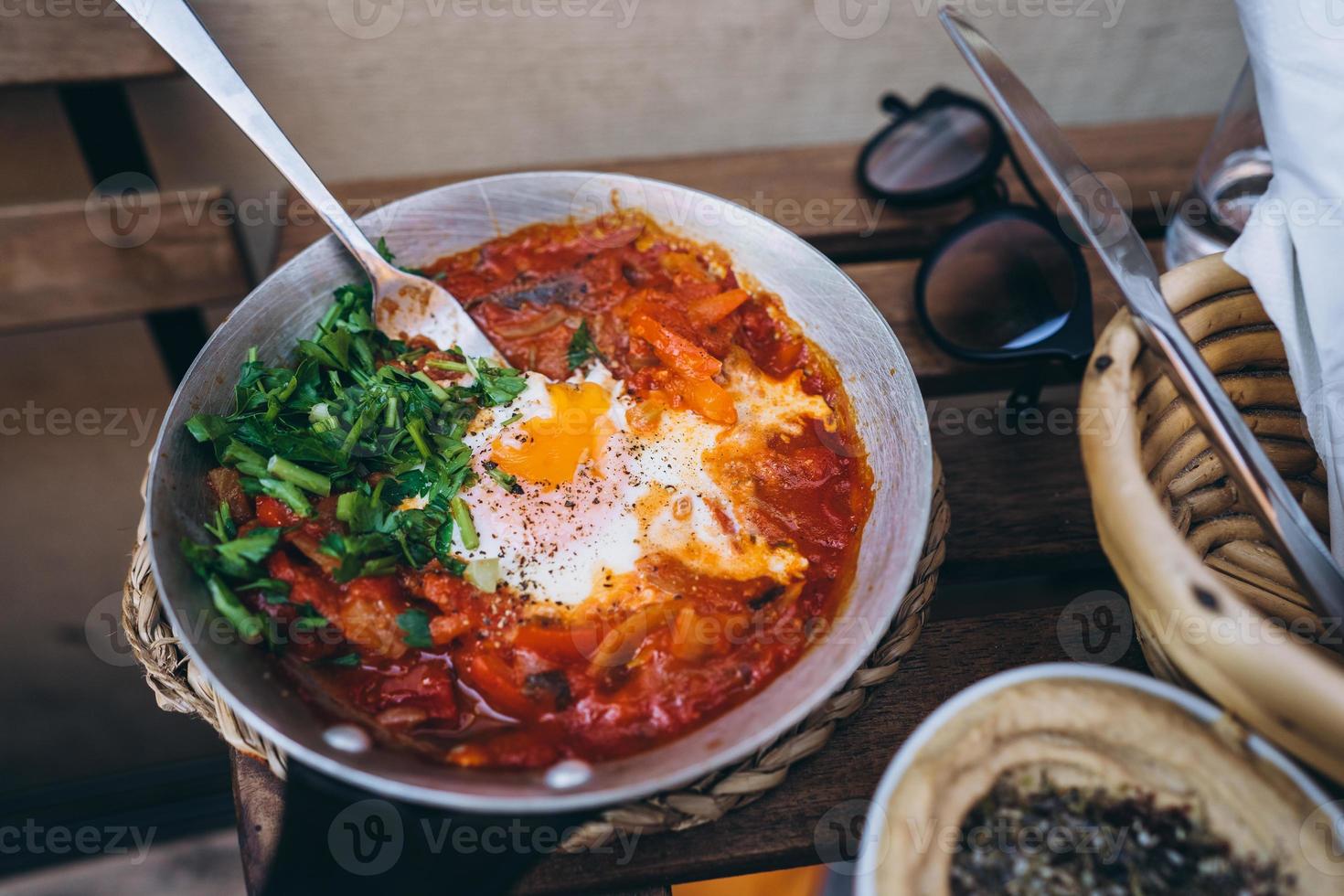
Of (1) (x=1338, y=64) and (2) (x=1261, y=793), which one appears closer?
(2) (x=1261, y=793)

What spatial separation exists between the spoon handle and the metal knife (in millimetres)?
1688

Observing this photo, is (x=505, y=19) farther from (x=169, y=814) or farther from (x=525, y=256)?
(x=169, y=814)

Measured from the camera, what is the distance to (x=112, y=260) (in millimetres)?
3006

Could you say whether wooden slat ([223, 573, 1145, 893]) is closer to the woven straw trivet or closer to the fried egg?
the woven straw trivet

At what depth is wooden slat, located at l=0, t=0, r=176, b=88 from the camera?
2.58 m

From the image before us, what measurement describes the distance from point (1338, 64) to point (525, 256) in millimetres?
2039

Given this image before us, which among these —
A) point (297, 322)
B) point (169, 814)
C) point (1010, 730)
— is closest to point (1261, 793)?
point (1010, 730)

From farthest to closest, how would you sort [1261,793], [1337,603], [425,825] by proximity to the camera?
[425,825] < [1337,603] < [1261,793]

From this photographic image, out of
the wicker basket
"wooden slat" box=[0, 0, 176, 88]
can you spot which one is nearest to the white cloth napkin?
the wicker basket

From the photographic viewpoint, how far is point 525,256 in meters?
2.51

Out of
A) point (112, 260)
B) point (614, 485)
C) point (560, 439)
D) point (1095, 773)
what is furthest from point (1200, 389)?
point (112, 260)

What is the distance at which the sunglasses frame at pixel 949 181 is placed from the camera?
287cm

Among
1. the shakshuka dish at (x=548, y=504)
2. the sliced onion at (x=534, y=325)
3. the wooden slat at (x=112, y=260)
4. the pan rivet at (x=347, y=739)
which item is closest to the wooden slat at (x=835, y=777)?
the shakshuka dish at (x=548, y=504)

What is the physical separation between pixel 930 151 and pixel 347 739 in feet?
8.56
